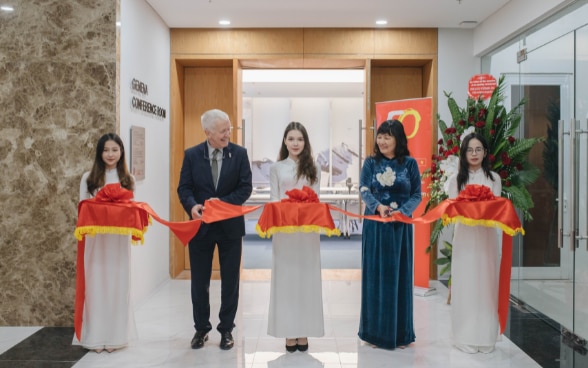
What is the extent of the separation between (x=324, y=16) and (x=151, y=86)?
87.0 inches

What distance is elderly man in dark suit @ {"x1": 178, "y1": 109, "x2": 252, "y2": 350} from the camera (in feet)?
13.1

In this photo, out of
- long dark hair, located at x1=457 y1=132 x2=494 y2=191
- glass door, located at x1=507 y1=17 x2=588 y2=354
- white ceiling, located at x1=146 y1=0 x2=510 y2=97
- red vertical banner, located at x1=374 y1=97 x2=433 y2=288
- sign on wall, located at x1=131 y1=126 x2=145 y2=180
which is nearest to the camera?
long dark hair, located at x1=457 y1=132 x2=494 y2=191

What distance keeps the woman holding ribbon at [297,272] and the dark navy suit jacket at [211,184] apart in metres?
0.32

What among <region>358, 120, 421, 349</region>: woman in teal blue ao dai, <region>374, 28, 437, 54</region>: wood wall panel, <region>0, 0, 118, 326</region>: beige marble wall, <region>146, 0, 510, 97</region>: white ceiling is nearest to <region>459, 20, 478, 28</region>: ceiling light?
<region>146, 0, 510, 97</region>: white ceiling

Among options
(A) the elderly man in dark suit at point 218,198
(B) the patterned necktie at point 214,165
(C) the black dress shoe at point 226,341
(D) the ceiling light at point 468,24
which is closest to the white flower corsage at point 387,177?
(A) the elderly man in dark suit at point 218,198

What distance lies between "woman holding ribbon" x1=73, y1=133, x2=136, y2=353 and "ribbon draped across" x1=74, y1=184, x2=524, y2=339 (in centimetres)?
7

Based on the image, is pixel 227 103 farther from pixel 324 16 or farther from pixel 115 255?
pixel 115 255

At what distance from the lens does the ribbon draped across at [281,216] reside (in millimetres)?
3730

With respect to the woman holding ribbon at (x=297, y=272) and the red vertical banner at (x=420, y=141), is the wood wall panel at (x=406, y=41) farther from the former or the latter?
the woman holding ribbon at (x=297, y=272)

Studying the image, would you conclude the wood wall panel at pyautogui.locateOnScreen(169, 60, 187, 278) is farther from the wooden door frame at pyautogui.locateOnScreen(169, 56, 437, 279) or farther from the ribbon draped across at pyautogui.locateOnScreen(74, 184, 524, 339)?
the ribbon draped across at pyautogui.locateOnScreen(74, 184, 524, 339)

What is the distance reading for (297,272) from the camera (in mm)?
3854

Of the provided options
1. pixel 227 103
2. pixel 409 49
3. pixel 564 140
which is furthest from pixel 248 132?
pixel 564 140

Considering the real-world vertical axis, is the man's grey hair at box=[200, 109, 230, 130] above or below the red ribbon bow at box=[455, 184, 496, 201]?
above

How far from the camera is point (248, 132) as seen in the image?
12078 millimetres
